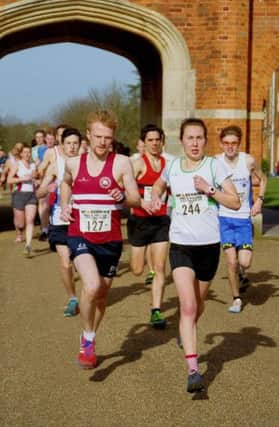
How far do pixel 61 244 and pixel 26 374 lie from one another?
8.86ft

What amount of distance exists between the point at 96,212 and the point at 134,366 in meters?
1.24

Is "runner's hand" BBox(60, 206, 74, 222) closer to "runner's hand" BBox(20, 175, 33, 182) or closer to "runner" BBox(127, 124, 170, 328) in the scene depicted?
"runner" BBox(127, 124, 170, 328)

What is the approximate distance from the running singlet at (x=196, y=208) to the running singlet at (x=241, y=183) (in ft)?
10.1

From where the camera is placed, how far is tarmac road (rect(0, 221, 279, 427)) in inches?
217

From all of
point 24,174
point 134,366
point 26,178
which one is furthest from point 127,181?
point 24,174

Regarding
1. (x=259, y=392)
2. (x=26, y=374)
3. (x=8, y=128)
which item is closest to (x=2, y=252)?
(x=26, y=374)

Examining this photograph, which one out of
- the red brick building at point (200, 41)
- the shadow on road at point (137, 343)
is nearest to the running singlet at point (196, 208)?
the shadow on road at point (137, 343)

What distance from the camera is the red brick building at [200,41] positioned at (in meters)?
16.1

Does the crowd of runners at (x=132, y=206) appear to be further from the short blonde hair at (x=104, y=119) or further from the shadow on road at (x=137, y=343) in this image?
the shadow on road at (x=137, y=343)

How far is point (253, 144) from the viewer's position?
17.0m

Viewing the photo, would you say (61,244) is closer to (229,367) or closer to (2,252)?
(229,367)

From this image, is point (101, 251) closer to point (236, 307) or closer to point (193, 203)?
point (193, 203)

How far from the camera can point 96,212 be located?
641 centimetres

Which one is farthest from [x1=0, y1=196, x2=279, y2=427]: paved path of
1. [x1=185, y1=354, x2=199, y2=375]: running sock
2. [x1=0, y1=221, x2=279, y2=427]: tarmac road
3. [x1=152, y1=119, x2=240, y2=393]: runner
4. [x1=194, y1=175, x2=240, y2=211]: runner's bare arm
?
[x1=194, y1=175, x2=240, y2=211]: runner's bare arm
